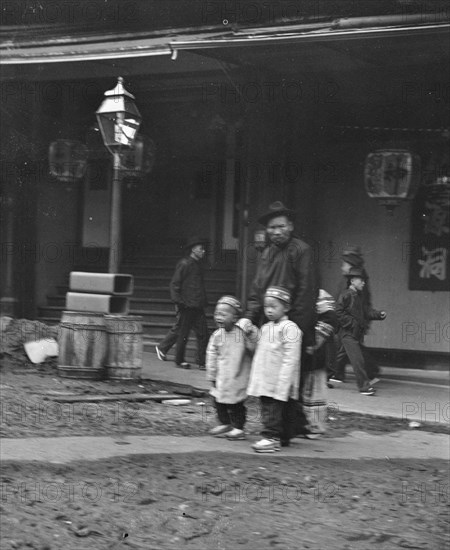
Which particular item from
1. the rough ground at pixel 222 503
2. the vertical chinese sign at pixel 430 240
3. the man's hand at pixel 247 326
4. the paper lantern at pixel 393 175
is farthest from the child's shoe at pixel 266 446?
the vertical chinese sign at pixel 430 240

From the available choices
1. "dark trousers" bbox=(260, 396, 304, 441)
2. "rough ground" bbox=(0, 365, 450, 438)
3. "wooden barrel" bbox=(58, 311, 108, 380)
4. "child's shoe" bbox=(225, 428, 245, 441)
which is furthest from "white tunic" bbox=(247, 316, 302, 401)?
"wooden barrel" bbox=(58, 311, 108, 380)

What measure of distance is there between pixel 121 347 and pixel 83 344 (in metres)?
0.46

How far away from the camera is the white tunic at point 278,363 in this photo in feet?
24.3

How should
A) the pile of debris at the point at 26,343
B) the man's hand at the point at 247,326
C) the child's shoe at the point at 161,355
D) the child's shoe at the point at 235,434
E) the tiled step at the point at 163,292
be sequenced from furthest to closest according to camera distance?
the tiled step at the point at 163,292, the child's shoe at the point at 161,355, the pile of debris at the point at 26,343, the child's shoe at the point at 235,434, the man's hand at the point at 247,326

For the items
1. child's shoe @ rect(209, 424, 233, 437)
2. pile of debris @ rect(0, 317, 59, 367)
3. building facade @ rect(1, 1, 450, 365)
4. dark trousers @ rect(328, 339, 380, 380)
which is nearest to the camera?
child's shoe @ rect(209, 424, 233, 437)

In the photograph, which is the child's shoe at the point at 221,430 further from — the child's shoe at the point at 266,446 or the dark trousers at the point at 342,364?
the dark trousers at the point at 342,364

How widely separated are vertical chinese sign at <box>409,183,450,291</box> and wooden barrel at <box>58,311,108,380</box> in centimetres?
516

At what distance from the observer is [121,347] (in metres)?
11.3

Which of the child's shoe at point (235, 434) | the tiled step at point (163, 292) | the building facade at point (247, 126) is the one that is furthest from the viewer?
the tiled step at point (163, 292)

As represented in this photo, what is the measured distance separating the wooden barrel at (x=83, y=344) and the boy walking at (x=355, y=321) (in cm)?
295

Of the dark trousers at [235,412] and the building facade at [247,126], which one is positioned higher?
the building facade at [247,126]

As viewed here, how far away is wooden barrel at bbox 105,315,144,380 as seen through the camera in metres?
11.3

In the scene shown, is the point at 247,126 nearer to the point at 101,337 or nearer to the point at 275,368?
the point at 101,337

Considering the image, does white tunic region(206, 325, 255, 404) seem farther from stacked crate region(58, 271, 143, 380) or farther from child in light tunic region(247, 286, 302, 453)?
stacked crate region(58, 271, 143, 380)
